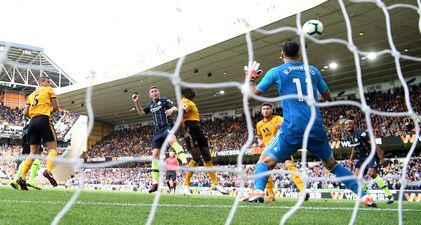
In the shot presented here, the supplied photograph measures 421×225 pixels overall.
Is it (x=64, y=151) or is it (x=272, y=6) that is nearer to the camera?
(x=272, y=6)

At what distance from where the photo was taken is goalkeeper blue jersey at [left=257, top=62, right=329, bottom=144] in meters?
3.64

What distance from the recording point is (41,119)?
6.53 meters

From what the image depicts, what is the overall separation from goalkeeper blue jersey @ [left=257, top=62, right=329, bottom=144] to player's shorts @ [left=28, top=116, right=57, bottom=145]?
167 inches

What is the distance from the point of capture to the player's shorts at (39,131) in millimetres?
6464

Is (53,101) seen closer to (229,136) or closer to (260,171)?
(260,171)

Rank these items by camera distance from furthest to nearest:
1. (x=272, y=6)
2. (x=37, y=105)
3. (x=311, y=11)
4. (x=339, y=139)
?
(x=339, y=139) < (x=272, y=6) < (x=311, y=11) < (x=37, y=105)

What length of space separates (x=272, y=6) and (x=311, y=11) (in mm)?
1561

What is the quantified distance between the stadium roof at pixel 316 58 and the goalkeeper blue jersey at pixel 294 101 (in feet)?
33.0

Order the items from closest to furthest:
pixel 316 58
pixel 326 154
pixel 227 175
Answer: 1. pixel 326 154
2. pixel 316 58
3. pixel 227 175

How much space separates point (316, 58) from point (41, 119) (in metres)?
15.1

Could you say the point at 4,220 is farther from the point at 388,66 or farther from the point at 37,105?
the point at 388,66

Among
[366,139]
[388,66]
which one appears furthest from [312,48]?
[366,139]

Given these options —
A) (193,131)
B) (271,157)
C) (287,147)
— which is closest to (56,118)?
(193,131)

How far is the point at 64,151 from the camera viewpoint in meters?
38.2
